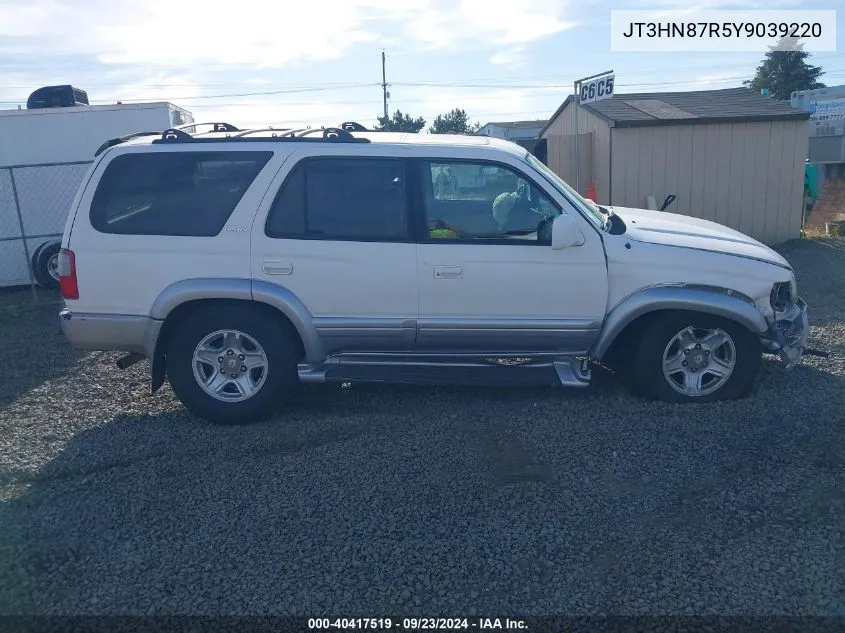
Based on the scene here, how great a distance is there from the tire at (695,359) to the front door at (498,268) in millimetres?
437

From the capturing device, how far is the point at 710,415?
5.60 meters

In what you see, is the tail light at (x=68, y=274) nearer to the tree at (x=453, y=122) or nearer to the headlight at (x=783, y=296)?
the headlight at (x=783, y=296)

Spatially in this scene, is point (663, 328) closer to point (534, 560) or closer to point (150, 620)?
point (534, 560)

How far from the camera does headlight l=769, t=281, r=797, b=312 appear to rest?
582 cm

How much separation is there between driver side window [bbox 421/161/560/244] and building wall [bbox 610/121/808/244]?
7373mm

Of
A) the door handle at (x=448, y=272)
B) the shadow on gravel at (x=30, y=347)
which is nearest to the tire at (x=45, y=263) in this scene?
the shadow on gravel at (x=30, y=347)

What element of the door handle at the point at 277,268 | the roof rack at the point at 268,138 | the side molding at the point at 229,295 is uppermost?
the roof rack at the point at 268,138

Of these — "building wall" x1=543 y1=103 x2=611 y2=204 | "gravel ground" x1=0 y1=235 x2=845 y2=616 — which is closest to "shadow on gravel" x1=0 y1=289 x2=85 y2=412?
"gravel ground" x1=0 y1=235 x2=845 y2=616

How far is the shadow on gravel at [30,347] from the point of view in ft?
23.5

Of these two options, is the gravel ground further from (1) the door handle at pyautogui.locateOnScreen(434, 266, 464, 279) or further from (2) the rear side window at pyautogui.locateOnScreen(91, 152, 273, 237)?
(2) the rear side window at pyautogui.locateOnScreen(91, 152, 273, 237)

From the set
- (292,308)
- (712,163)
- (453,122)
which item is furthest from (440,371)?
(453,122)

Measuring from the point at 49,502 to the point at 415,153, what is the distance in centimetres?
321

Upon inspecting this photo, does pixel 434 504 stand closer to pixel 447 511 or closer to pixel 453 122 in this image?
pixel 447 511

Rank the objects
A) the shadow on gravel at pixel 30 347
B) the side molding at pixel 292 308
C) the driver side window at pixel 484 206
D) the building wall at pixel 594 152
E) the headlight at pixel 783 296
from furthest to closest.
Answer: the building wall at pixel 594 152, the shadow on gravel at pixel 30 347, the headlight at pixel 783 296, the driver side window at pixel 484 206, the side molding at pixel 292 308
